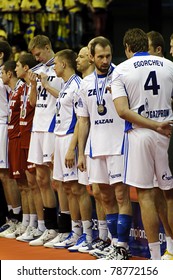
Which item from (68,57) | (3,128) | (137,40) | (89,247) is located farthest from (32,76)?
(137,40)

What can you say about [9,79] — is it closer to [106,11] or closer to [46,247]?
[46,247]

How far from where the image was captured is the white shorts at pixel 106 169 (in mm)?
8156

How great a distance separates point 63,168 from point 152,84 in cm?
193

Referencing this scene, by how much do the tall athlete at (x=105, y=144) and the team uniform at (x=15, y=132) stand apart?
1672 millimetres

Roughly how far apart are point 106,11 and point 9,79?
6965 mm

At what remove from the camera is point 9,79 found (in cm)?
1039

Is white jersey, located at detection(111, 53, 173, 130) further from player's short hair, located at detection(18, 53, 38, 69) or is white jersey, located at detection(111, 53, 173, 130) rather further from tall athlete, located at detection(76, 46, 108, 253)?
player's short hair, located at detection(18, 53, 38, 69)

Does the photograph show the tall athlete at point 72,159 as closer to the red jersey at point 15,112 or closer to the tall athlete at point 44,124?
the tall athlete at point 44,124

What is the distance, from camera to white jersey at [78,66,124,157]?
8.30 meters

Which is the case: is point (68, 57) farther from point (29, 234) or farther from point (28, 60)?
point (29, 234)

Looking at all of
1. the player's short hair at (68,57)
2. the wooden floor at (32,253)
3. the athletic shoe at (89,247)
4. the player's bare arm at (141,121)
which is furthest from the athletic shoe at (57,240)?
the player's bare arm at (141,121)

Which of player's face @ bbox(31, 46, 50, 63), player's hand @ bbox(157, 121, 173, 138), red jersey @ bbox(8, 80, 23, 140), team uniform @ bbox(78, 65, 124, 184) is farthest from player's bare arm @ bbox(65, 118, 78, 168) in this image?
player's hand @ bbox(157, 121, 173, 138)

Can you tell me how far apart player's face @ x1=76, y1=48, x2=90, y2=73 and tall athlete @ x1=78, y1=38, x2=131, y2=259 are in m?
0.36
